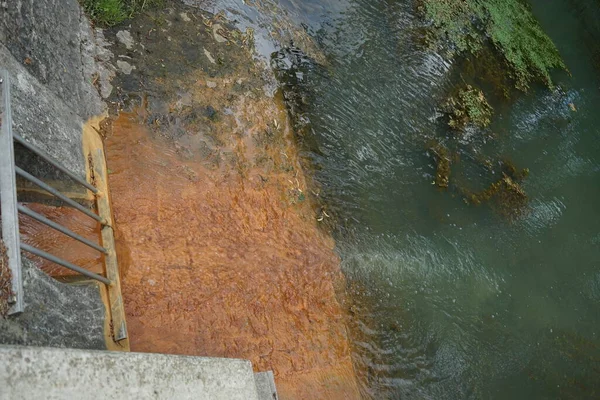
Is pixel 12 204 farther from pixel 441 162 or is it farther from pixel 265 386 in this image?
pixel 441 162

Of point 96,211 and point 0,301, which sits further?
point 96,211

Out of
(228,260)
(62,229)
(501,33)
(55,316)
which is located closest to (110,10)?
(62,229)

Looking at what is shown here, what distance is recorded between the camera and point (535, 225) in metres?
7.46

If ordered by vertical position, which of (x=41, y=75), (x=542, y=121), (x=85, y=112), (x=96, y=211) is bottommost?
(x=96, y=211)

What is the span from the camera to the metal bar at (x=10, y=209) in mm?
2971

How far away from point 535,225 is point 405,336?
125 inches

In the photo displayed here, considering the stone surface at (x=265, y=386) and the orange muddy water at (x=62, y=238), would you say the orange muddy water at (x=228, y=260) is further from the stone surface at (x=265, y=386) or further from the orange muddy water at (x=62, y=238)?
the stone surface at (x=265, y=386)

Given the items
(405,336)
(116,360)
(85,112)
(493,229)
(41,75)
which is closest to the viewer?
(116,360)

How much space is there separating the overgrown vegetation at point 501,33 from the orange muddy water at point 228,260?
4553 millimetres

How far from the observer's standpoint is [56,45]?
15.3ft

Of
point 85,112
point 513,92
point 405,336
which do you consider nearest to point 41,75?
point 85,112

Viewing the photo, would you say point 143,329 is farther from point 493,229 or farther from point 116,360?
point 493,229

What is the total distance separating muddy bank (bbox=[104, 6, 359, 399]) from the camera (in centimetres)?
461

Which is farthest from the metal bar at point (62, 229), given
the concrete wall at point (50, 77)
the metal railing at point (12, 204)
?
the concrete wall at point (50, 77)
